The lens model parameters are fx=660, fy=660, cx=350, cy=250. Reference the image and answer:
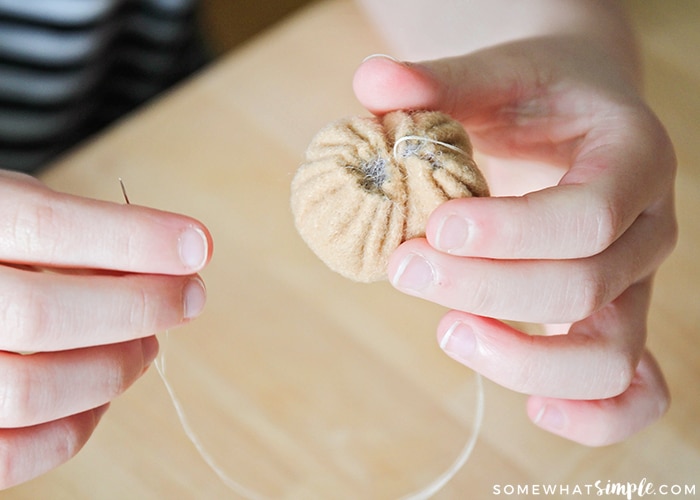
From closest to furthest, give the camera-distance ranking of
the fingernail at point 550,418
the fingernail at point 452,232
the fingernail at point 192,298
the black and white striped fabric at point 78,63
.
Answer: the fingernail at point 452,232, the fingernail at point 192,298, the fingernail at point 550,418, the black and white striped fabric at point 78,63

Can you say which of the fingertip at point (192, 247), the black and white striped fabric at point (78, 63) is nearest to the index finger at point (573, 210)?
the fingertip at point (192, 247)

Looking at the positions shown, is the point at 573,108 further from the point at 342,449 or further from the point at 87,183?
the point at 87,183

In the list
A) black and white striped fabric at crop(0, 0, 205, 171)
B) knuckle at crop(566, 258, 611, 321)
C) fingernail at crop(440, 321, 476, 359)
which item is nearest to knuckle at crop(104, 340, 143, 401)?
fingernail at crop(440, 321, 476, 359)

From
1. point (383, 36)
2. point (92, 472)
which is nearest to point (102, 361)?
point (92, 472)

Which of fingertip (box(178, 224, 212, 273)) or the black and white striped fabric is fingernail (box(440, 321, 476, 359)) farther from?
the black and white striped fabric

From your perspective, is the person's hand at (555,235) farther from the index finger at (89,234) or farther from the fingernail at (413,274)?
the index finger at (89,234)

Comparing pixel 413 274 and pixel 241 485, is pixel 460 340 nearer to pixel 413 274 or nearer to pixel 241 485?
pixel 413 274
